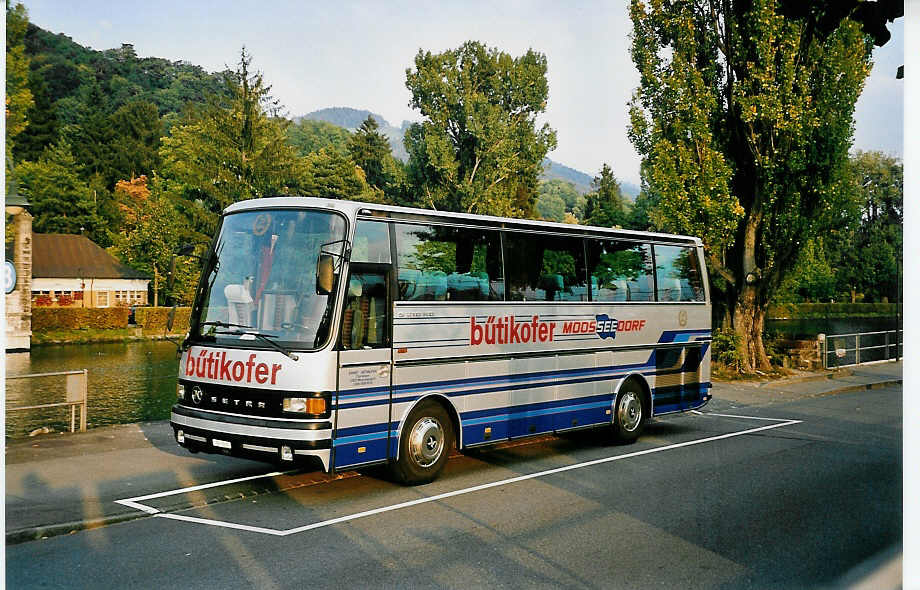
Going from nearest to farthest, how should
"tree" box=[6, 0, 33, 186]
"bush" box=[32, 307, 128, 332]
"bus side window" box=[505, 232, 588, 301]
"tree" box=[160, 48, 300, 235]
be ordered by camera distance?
"bus side window" box=[505, 232, 588, 301] < "tree" box=[6, 0, 33, 186] < "bush" box=[32, 307, 128, 332] < "tree" box=[160, 48, 300, 235]

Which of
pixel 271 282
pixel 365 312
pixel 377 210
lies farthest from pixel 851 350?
pixel 271 282

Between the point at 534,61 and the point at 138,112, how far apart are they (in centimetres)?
3571

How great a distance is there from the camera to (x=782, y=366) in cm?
2778

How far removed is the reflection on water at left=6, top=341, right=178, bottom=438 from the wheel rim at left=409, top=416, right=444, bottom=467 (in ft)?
27.7

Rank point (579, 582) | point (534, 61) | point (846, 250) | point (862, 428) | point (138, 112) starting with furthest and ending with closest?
point (138, 112) → point (534, 61) → point (846, 250) → point (862, 428) → point (579, 582)

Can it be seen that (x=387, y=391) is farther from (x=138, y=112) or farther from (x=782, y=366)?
(x=138, y=112)

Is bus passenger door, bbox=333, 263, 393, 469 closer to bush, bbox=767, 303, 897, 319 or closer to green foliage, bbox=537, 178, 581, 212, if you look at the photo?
bush, bbox=767, 303, 897, 319

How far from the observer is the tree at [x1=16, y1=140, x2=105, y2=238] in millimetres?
64188

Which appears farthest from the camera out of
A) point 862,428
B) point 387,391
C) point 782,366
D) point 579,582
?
point 782,366

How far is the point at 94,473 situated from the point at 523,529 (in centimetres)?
569

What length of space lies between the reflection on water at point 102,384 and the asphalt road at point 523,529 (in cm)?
839

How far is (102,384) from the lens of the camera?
31.5 m

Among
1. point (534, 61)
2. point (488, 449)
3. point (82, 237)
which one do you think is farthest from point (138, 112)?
point (488, 449)

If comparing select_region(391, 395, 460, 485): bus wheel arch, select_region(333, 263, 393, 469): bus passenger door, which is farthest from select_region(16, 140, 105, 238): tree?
select_region(333, 263, 393, 469): bus passenger door
